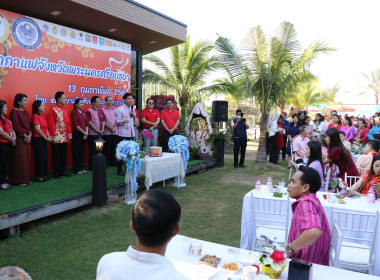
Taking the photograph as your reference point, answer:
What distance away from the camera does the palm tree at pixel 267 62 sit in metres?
10.5

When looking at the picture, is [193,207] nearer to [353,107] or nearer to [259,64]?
[259,64]

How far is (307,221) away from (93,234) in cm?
340

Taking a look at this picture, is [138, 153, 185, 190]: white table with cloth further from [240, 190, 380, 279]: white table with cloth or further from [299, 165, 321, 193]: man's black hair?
[299, 165, 321, 193]: man's black hair

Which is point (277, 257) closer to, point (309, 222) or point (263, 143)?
point (309, 222)

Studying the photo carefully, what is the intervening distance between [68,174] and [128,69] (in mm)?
4000

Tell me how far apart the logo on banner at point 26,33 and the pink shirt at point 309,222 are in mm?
6614

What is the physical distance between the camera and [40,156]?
620 cm

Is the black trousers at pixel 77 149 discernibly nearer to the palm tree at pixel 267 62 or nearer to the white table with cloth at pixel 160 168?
the white table with cloth at pixel 160 168

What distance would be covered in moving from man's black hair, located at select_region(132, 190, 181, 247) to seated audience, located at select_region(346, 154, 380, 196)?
3656mm

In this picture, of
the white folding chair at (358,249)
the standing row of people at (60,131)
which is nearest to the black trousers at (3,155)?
the standing row of people at (60,131)

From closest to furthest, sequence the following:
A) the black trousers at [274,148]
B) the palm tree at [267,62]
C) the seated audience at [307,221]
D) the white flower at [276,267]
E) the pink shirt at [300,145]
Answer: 1. the white flower at [276,267]
2. the seated audience at [307,221]
3. the pink shirt at [300,145]
4. the palm tree at [267,62]
5. the black trousers at [274,148]

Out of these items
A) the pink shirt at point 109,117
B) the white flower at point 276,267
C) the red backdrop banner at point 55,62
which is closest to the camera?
the white flower at point 276,267

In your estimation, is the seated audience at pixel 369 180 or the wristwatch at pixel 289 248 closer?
the wristwatch at pixel 289 248

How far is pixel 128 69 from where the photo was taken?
31.1 ft
